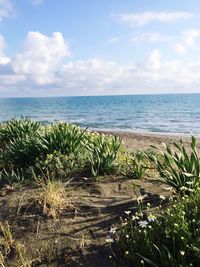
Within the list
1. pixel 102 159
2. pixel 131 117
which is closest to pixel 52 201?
pixel 102 159

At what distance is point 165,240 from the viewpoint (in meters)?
4.28

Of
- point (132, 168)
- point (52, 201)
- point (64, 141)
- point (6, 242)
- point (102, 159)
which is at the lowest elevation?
point (6, 242)

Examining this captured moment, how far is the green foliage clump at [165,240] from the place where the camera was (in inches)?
158

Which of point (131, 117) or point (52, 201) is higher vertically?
point (52, 201)

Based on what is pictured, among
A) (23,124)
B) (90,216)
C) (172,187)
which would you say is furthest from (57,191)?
(23,124)

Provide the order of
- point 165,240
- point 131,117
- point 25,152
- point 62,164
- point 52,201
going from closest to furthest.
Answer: point 165,240, point 52,201, point 62,164, point 25,152, point 131,117

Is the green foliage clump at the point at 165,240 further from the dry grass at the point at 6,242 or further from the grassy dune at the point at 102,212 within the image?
the dry grass at the point at 6,242

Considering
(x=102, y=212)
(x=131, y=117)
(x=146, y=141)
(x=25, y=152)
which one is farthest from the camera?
(x=131, y=117)

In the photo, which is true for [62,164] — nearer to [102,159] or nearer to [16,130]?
[102,159]

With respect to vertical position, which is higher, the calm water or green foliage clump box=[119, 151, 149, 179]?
green foliage clump box=[119, 151, 149, 179]

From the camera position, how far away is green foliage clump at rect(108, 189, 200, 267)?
4.02 meters

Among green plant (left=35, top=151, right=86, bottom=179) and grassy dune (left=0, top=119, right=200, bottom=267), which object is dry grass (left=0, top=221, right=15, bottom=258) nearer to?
grassy dune (left=0, top=119, right=200, bottom=267)

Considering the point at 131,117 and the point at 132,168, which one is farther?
the point at 131,117

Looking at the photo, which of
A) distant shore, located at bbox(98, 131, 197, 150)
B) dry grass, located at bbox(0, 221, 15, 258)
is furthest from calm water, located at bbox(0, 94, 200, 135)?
dry grass, located at bbox(0, 221, 15, 258)
